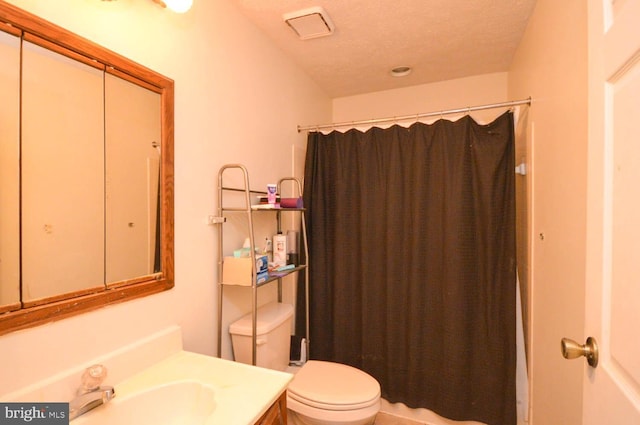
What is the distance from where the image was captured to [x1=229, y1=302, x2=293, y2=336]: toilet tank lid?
4.53 ft

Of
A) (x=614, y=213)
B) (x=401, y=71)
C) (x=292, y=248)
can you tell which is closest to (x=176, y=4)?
(x=292, y=248)

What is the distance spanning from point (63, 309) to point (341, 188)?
1.60 metres

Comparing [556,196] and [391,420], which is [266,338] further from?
[556,196]

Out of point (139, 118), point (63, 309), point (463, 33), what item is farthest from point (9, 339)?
point (463, 33)

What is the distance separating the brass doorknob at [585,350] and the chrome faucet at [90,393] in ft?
3.81

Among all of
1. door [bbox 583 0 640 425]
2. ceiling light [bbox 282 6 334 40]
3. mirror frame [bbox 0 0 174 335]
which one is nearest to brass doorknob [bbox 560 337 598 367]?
door [bbox 583 0 640 425]

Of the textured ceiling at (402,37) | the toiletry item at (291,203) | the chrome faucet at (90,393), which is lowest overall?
the chrome faucet at (90,393)

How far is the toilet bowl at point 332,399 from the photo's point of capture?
1.33 metres

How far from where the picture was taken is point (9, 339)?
704 millimetres

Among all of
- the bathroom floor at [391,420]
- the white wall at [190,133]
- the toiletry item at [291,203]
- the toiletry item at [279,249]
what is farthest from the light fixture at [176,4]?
the bathroom floor at [391,420]

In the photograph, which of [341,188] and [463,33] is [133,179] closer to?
[341,188]

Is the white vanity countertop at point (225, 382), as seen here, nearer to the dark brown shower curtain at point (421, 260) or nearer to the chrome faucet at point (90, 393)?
the chrome faucet at point (90, 393)

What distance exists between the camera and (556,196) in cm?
119

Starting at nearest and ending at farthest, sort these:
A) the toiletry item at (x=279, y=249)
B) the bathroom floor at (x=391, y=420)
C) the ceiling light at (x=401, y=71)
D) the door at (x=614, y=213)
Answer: the door at (x=614, y=213) < the toiletry item at (x=279, y=249) < the bathroom floor at (x=391, y=420) < the ceiling light at (x=401, y=71)
